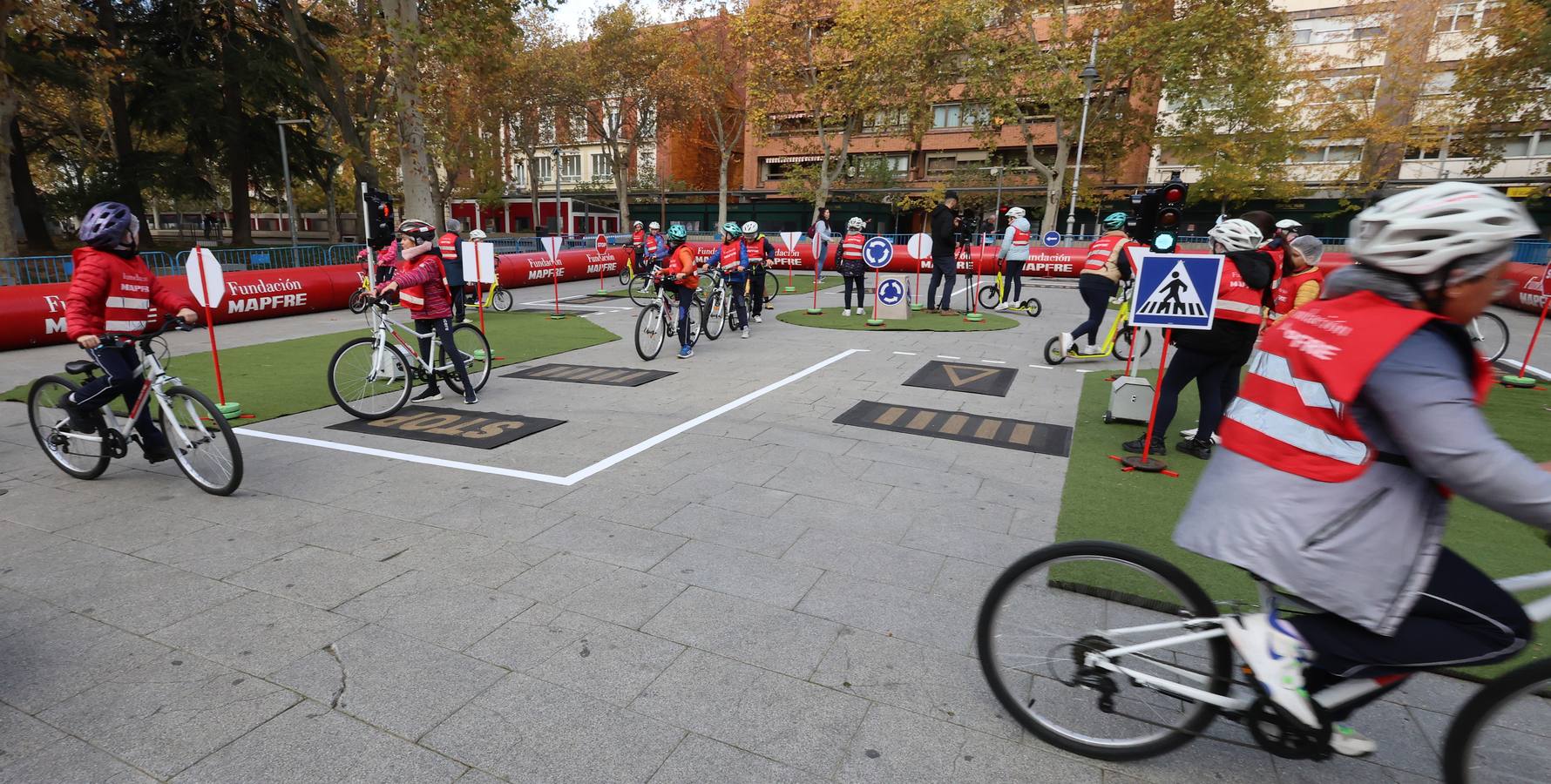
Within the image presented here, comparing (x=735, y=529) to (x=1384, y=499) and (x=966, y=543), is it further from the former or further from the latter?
(x=1384, y=499)

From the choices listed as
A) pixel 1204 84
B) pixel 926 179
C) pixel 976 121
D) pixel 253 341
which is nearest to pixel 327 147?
pixel 253 341

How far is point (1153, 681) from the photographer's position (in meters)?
2.37

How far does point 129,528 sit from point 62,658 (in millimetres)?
1627

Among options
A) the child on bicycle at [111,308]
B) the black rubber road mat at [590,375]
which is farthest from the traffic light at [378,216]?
the child on bicycle at [111,308]

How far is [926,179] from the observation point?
160 ft

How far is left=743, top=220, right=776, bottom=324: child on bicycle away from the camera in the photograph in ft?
44.8

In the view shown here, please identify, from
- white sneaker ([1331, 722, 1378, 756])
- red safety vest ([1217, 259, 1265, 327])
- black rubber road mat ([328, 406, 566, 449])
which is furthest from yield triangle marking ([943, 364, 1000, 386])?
white sneaker ([1331, 722, 1378, 756])

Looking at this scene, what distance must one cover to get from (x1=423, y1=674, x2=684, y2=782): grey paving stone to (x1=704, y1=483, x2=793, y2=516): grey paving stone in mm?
2019

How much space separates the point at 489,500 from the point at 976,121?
118ft

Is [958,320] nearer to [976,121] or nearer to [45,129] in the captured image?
[976,121]

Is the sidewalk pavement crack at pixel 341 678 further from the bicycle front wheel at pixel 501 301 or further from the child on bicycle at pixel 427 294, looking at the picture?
the bicycle front wheel at pixel 501 301

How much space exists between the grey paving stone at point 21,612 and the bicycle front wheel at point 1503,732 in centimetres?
533

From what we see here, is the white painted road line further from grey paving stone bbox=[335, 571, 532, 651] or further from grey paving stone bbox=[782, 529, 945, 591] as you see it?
grey paving stone bbox=[782, 529, 945, 591]

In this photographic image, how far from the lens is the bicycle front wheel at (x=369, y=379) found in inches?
270
